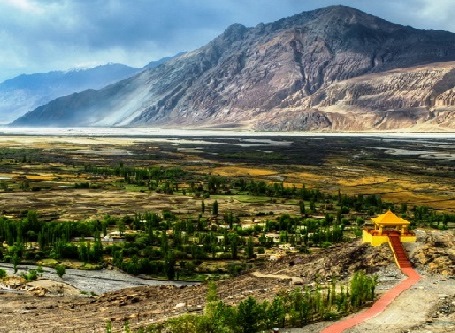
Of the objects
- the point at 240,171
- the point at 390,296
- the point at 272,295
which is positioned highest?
the point at 240,171

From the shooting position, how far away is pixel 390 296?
3094cm

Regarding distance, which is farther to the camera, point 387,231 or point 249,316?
point 387,231

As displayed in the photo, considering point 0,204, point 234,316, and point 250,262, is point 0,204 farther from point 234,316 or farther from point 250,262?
point 234,316

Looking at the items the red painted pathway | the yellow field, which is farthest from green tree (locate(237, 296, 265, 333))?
the yellow field

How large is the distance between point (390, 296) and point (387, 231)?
9024 mm

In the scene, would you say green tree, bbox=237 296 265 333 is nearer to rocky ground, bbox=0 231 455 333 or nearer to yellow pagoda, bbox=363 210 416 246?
rocky ground, bbox=0 231 455 333

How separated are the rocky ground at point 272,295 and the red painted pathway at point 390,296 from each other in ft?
1.42

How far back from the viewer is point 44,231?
55.2 metres

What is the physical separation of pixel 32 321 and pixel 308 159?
126231mm

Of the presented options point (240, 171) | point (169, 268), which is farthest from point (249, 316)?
point (240, 171)

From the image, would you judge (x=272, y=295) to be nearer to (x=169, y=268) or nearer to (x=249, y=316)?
(x=249, y=316)

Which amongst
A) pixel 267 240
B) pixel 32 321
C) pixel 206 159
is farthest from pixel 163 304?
pixel 206 159

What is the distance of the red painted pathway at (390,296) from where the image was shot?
26.9 meters

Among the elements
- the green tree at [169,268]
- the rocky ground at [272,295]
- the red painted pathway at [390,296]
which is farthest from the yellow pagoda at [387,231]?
the green tree at [169,268]
